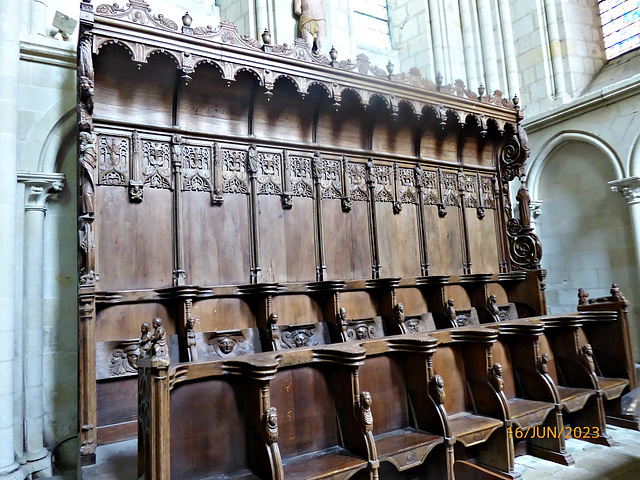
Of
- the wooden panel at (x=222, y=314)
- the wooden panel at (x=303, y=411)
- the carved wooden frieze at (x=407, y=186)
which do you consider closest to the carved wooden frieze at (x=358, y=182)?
the carved wooden frieze at (x=407, y=186)

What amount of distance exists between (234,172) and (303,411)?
2485mm

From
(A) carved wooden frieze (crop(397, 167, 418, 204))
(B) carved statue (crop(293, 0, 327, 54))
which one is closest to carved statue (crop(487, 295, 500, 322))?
(A) carved wooden frieze (crop(397, 167, 418, 204))

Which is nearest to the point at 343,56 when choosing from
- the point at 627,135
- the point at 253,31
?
the point at 253,31

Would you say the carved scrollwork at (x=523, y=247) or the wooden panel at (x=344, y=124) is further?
the carved scrollwork at (x=523, y=247)

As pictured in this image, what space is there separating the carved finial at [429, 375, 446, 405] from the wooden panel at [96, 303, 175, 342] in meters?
2.04

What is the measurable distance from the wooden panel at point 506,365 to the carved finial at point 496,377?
0.43 m

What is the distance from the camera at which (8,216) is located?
11.9ft

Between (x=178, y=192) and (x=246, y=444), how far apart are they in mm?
2369

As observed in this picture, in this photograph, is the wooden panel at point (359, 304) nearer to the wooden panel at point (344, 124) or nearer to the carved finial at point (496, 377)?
the carved finial at point (496, 377)

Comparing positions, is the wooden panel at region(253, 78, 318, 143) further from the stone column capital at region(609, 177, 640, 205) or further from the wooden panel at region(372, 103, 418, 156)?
the stone column capital at region(609, 177, 640, 205)

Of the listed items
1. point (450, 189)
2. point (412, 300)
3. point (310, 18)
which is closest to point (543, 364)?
point (412, 300)

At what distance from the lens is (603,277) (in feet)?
22.1

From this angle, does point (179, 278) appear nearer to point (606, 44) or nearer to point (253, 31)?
point (253, 31)

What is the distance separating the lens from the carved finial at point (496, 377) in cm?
315
